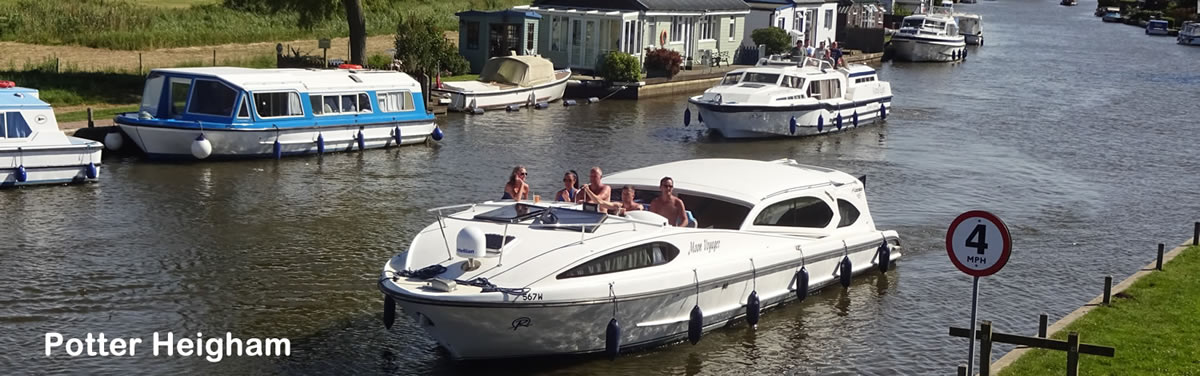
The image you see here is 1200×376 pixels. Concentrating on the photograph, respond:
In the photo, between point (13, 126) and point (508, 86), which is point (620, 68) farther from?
point (13, 126)

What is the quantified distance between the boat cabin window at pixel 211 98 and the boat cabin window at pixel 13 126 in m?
5.55

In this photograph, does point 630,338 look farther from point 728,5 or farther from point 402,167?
point 728,5

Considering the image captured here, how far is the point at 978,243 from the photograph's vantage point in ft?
44.9

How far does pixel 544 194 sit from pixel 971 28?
7464 cm

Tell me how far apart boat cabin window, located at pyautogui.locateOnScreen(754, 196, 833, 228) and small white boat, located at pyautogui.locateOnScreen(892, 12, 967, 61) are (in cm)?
6208

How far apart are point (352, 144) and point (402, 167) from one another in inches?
100

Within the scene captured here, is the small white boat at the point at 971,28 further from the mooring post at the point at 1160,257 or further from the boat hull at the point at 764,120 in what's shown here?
the mooring post at the point at 1160,257

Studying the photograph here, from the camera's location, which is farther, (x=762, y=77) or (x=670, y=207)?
(x=762, y=77)

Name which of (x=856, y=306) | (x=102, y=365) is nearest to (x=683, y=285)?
(x=856, y=306)

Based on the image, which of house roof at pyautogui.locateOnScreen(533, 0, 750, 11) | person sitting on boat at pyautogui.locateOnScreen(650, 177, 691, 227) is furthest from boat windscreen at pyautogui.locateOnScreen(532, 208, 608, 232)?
house roof at pyautogui.locateOnScreen(533, 0, 750, 11)

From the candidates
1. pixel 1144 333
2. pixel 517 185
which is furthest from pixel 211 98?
pixel 1144 333

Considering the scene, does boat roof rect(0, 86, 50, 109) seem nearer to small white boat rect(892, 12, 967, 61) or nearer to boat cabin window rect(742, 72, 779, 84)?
boat cabin window rect(742, 72, 779, 84)

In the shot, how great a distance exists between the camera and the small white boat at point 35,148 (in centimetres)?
2927

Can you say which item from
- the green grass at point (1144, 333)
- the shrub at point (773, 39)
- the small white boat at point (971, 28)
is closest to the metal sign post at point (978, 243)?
the green grass at point (1144, 333)
